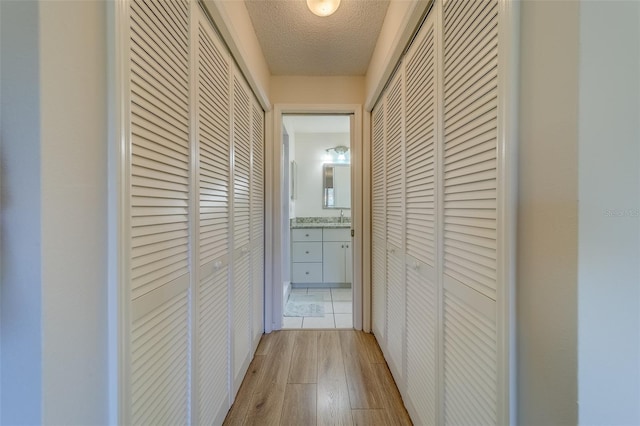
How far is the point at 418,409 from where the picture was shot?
1310 mm

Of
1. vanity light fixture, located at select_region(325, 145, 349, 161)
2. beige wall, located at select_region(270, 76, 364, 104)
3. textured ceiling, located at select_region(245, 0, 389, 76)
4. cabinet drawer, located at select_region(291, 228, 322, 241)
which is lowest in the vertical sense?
cabinet drawer, located at select_region(291, 228, 322, 241)

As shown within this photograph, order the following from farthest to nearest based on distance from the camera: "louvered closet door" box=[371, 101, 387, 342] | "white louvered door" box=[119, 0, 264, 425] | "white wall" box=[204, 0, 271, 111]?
"louvered closet door" box=[371, 101, 387, 342] < "white wall" box=[204, 0, 271, 111] < "white louvered door" box=[119, 0, 264, 425]

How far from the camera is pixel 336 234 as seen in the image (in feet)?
12.3

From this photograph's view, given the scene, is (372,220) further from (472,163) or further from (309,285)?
(309,285)

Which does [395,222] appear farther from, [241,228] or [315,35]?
[315,35]

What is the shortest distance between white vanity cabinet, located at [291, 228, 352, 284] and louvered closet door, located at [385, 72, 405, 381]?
6.03 feet

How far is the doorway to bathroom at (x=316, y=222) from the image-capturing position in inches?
116

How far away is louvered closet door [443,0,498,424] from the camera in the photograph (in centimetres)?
75

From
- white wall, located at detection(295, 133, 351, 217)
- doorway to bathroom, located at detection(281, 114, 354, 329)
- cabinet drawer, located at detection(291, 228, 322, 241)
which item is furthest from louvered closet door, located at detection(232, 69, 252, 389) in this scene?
Answer: white wall, located at detection(295, 133, 351, 217)
